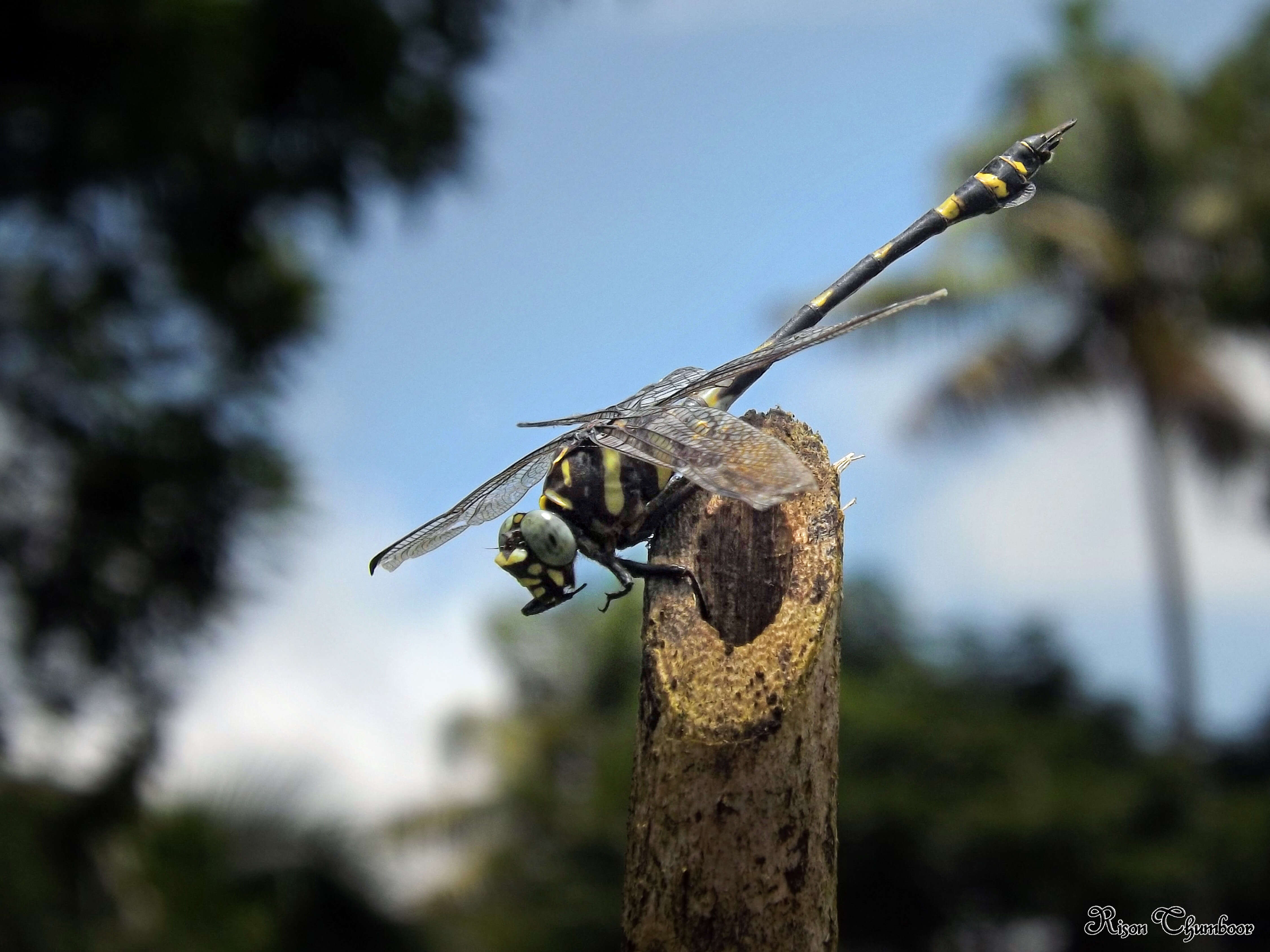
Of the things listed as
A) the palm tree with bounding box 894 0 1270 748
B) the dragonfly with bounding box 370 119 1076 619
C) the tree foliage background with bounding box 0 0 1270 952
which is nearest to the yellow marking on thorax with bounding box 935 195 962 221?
the dragonfly with bounding box 370 119 1076 619

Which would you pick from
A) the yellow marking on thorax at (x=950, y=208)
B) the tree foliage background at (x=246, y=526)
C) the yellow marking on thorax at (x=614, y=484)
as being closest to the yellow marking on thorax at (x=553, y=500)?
the yellow marking on thorax at (x=614, y=484)

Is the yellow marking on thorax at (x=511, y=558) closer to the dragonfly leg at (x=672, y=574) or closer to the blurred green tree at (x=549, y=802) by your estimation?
the dragonfly leg at (x=672, y=574)

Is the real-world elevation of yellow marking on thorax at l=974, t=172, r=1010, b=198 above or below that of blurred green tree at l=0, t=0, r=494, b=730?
below

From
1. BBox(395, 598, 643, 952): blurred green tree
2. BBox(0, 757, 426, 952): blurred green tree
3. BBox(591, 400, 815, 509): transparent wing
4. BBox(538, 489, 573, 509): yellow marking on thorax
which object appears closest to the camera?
BBox(591, 400, 815, 509): transparent wing

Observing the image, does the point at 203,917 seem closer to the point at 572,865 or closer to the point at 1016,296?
the point at 572,865

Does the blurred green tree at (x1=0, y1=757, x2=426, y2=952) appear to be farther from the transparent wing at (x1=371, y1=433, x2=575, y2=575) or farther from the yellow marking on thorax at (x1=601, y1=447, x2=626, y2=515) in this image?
the yellow marking on thorax at (x1=601, y1=447, x2=626, y2=515)

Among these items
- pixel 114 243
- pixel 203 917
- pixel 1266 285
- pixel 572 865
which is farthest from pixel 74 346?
pixel 1266 285

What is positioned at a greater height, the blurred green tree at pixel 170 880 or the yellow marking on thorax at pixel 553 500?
the yellow marking on thorax at pixel 553 500
